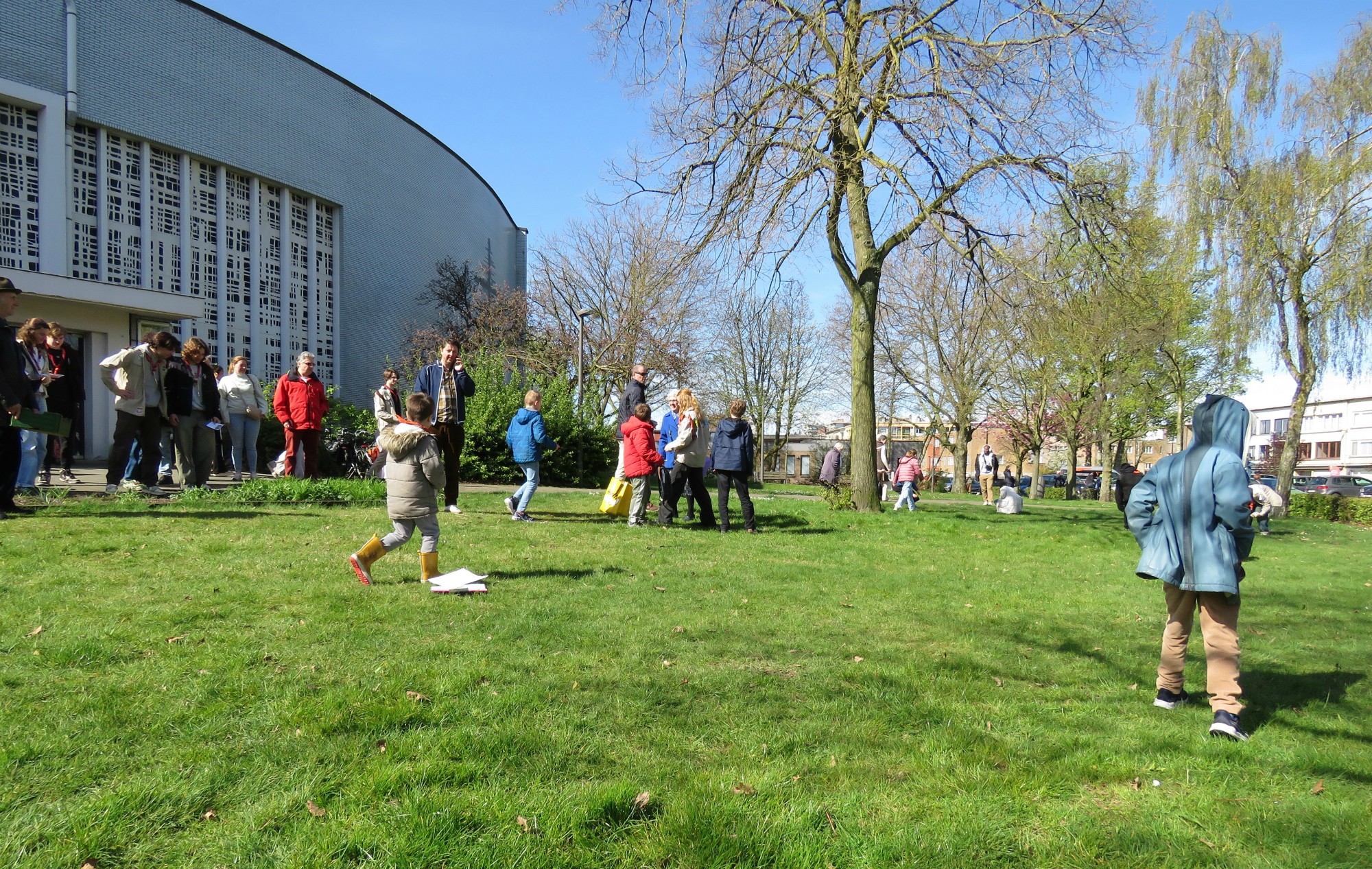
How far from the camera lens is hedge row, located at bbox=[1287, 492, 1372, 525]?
2488 cm

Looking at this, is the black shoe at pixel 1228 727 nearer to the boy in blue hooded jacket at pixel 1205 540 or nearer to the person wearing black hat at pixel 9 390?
the boy in blue hooded jacket at pixel 1205 540

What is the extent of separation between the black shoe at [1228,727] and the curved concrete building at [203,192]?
64.3ft

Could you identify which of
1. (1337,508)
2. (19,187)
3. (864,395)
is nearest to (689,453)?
(864,395)

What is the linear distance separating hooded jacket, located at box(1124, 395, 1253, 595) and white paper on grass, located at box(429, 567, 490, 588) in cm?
428

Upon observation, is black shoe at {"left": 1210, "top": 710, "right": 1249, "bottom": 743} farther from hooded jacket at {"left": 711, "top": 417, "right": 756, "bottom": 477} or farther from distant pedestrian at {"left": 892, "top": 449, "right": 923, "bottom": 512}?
distant pedestrian at {"left": 892, "top": 449, "right": 923, "bottom": 512}

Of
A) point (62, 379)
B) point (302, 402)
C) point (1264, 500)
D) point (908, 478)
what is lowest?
point (908, 478)

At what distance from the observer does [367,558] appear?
619 cm

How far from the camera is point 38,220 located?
18.8m

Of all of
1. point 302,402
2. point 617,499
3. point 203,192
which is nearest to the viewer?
point 617,499

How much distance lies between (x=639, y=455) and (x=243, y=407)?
7.37m

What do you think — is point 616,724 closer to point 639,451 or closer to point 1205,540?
point 1205,540

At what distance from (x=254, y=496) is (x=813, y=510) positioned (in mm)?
8030

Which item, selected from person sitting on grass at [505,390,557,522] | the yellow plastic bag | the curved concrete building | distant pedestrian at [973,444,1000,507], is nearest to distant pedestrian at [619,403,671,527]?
the yellow plastic bag

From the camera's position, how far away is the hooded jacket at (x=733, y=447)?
425 inches
